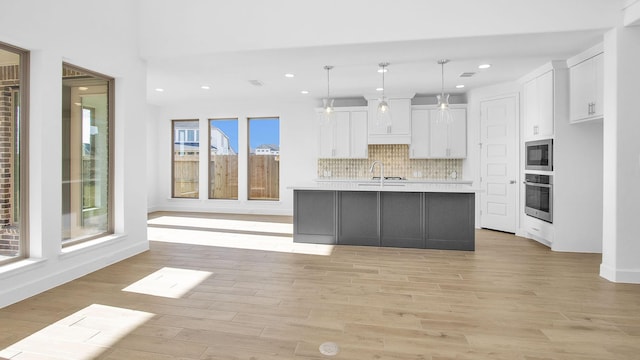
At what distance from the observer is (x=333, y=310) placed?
276 centimetres

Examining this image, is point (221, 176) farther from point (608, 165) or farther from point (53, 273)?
point (608, 165)

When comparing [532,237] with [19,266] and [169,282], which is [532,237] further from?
[19,266]

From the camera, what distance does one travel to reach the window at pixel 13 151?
118 inches

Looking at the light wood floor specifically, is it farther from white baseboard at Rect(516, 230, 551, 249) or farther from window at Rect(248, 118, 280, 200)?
window at Rect(248, 118, 280, 200)

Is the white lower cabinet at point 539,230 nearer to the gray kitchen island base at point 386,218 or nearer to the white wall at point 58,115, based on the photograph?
the gray kitchen island base at point 386,218

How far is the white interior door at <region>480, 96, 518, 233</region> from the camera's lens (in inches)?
231

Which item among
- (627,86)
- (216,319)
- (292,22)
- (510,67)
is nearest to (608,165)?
(627,86)

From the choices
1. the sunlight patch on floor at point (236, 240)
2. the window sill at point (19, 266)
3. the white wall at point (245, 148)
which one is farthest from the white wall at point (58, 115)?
the white wall at point (245, 148)

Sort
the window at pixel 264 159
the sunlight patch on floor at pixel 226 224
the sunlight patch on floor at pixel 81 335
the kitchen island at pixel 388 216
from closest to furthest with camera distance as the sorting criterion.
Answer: the sunlight patch on floor at pixel 81 335
the kitchen island at pixel 388 216
the sunlight patch on floor at pixel 226 224
the window at pixel 264 159

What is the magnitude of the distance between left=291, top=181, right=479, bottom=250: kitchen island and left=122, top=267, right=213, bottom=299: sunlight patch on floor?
187cm

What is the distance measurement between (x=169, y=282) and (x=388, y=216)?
9.78 ft

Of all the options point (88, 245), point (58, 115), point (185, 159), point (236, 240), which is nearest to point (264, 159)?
point (185, 159)

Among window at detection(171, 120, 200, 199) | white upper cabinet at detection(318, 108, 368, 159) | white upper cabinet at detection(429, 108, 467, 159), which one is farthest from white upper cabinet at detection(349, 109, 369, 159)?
window at detection(171, 120, 200, 199)

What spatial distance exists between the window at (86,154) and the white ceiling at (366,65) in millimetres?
976
